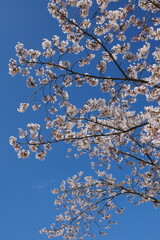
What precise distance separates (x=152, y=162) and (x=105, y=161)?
2.27 metres

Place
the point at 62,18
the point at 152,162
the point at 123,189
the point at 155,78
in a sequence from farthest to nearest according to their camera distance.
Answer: the point at 123,189, the point at 152,162, the point at 62,18, the point at 155,78

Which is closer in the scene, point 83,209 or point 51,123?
point 51,123

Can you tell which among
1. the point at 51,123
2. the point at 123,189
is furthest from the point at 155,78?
the point at 123,189

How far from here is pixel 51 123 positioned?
827 cm

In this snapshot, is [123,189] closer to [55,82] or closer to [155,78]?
[55,82]

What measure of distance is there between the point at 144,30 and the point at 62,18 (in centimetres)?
219

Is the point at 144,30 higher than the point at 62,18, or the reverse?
the point at 62,18

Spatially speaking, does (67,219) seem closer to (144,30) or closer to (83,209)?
(83,209)

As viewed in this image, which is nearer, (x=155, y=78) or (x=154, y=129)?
(x=154, y=129)

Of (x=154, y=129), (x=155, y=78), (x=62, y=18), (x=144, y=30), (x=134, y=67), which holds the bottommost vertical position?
(x=154, y=129)

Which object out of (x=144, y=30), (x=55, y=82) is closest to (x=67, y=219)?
(x=55, y=82)

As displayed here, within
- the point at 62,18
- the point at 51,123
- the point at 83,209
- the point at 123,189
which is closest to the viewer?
the point at 62,18

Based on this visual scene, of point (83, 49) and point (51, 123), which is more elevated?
point (83, 49)

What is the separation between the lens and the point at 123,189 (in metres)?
11.1
